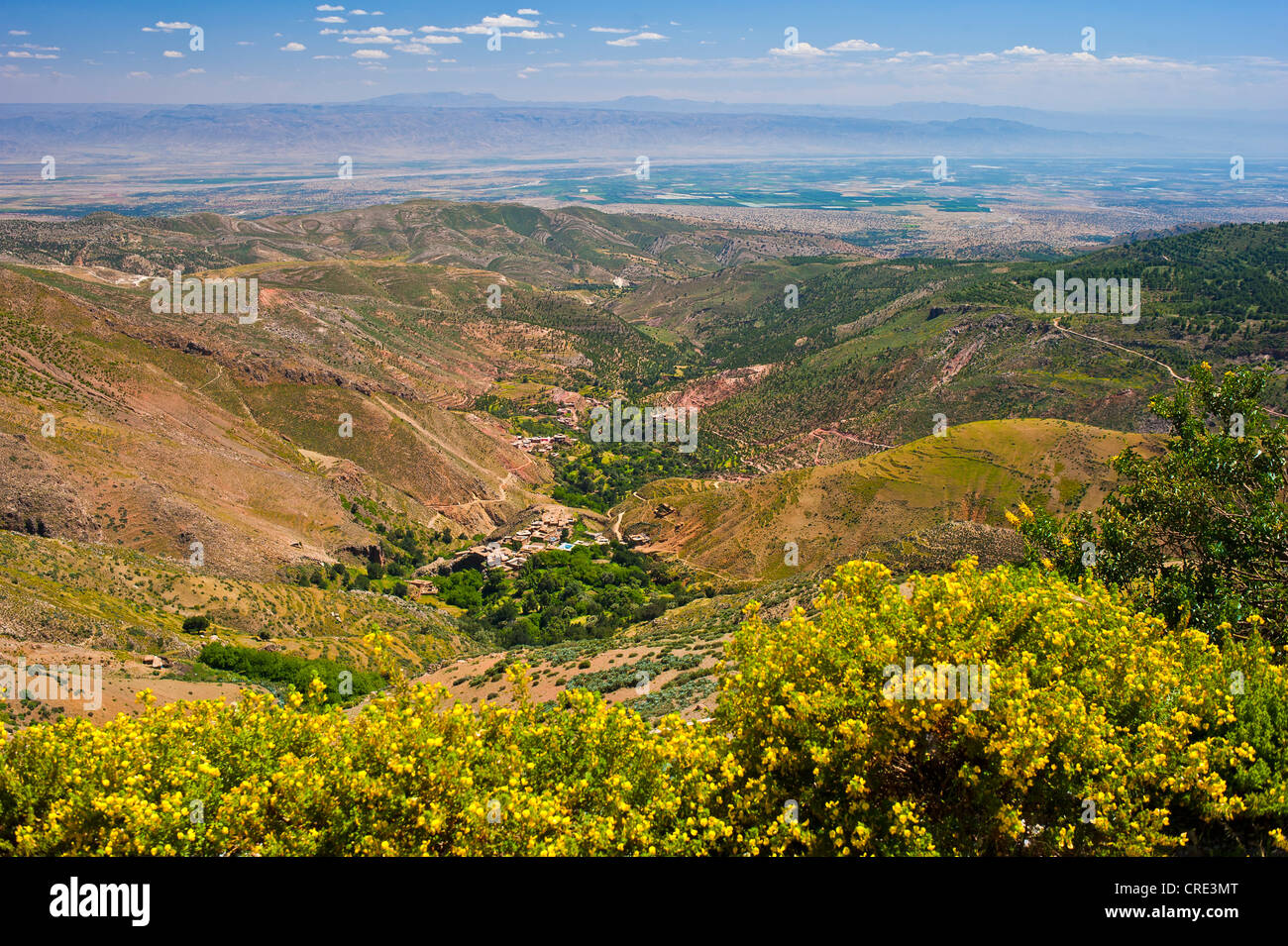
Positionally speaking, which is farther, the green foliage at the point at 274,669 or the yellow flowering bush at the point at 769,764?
the green foliage at the point at 274,669

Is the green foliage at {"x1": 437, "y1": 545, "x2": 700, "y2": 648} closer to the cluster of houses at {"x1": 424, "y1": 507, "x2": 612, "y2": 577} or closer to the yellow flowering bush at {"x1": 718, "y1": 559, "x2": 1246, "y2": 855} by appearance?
the cluster of houses at {"x1": 424, "y1": 507, "x2": 612, "y2": 577}

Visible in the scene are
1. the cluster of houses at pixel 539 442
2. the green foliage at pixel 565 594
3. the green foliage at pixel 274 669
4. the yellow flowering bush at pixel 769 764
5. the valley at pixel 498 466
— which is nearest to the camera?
the yellow flowering bush at pixel 769 764

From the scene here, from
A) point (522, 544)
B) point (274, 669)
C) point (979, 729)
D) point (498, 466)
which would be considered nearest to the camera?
point (979, 729)

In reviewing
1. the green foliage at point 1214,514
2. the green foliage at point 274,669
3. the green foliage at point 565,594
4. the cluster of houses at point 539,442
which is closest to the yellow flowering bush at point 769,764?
the green foliage at point 1214,514

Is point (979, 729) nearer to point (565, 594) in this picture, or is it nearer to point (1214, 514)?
point (1214, 514)

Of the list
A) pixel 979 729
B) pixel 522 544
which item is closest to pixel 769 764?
pixel 979 729

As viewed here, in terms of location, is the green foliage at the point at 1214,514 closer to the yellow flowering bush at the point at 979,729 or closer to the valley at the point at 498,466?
the yellow flowering bush at the point at 979,729
